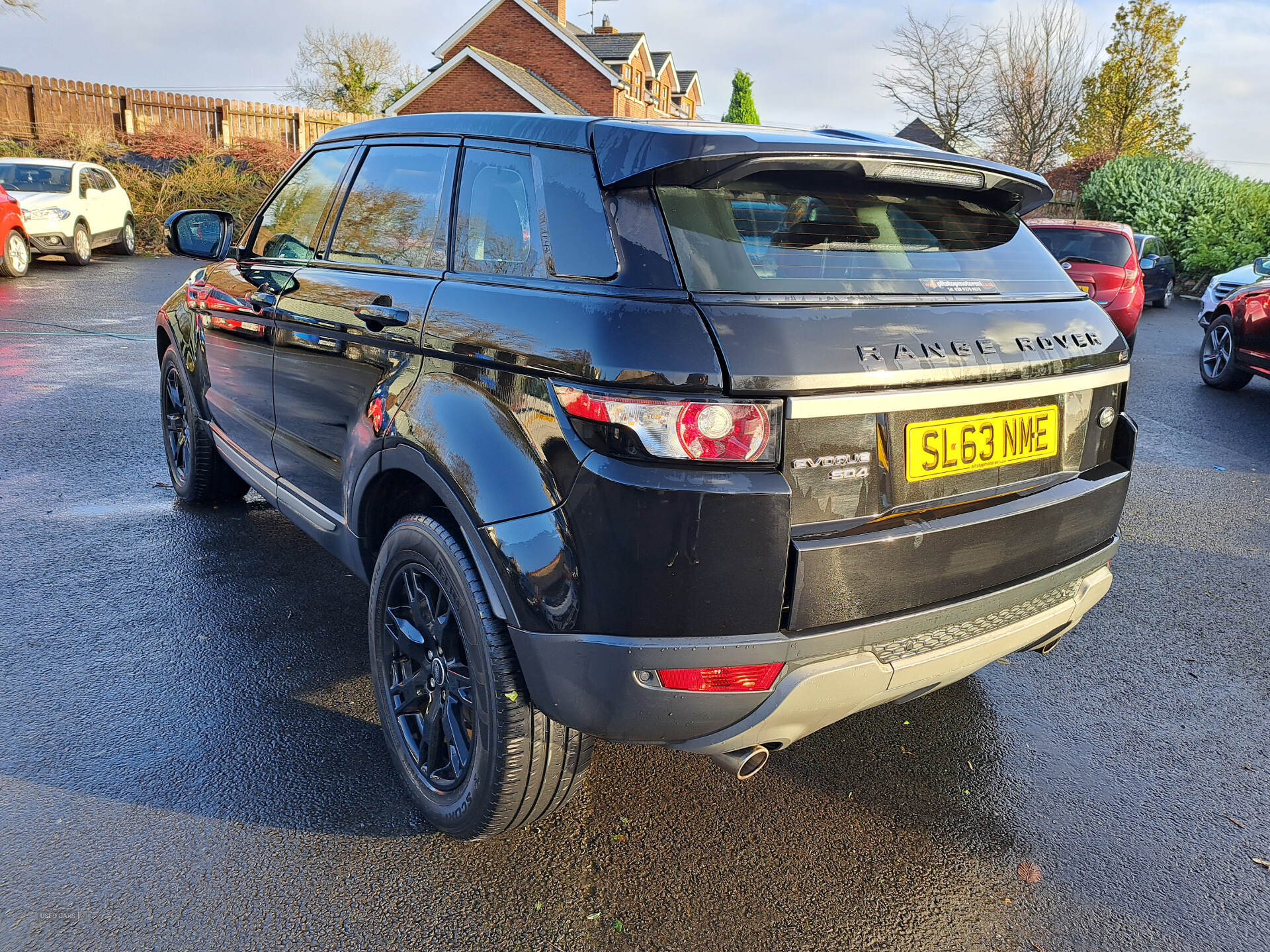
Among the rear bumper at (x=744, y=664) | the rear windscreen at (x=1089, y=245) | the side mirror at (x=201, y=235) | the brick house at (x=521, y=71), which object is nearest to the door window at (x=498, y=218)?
the rear bumper at (x=744, y=664)

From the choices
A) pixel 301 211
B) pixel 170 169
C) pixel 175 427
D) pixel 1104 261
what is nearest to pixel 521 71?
pixel 170 169

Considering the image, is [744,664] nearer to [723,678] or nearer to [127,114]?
[723,678]

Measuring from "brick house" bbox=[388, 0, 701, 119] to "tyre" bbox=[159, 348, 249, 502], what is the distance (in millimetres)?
30563

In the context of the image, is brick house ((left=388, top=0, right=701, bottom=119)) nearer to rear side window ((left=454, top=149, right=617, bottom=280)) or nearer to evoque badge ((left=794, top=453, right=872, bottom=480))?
rear side window ((left=454, top=149, right=617, bottom=280))

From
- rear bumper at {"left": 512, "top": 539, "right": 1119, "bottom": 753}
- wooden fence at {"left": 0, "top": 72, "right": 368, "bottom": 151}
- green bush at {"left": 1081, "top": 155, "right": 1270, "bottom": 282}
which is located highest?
wooden fence at {"left": 0, "top": 72, "right": 368, "bottom": 151}

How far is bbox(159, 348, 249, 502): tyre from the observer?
4.85 m

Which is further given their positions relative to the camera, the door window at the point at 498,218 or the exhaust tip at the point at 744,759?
the door window at the point at 498,218

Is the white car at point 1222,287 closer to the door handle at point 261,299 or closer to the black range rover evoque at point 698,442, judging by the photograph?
the black range rover evoque at point 698,442

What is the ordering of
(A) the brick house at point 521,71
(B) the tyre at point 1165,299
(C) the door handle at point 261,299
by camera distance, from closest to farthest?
(C) the door handle at point 261,299
(B) the tyre at point 1165,299
(A) the brick house at point 521,71

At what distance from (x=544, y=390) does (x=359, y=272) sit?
4.15 ft

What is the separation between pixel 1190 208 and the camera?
897 inches

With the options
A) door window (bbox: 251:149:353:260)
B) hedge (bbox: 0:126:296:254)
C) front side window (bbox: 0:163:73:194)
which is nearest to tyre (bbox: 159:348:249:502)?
door window (bbox: 251:149:353:260)

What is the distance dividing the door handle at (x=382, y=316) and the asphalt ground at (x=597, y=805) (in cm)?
132

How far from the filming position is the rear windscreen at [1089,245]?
11625mm
